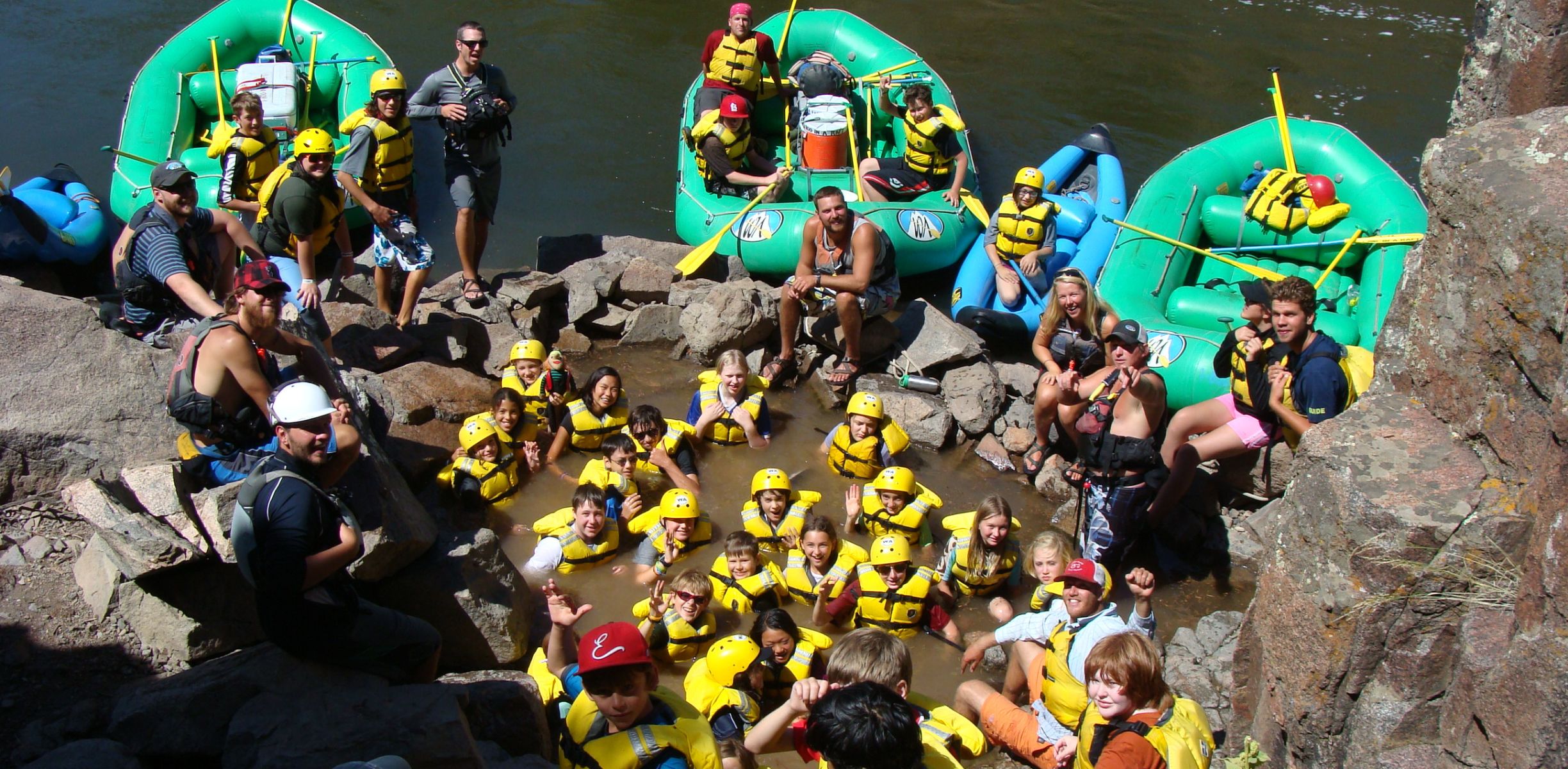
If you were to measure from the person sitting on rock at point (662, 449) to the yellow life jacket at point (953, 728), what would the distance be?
2.25m

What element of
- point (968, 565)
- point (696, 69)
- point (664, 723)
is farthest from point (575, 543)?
point (696, 69)

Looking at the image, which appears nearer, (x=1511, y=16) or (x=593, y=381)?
(x=1511, y=16)

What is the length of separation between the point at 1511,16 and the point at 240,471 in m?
5.42

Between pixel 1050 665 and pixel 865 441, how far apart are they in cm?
227

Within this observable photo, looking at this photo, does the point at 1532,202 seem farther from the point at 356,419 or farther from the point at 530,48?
the point at 530,48

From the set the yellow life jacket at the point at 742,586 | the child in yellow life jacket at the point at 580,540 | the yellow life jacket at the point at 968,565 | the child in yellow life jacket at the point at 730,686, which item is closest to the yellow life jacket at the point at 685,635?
the yellow life jacket at the point at 742,586

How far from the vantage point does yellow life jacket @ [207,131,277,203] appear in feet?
25.1

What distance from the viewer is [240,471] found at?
4691 mm

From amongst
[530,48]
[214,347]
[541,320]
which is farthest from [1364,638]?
[530,48]

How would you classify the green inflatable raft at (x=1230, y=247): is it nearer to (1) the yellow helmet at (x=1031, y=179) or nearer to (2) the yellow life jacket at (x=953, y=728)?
(1) the yellow helmet at (x=1031, y=179)

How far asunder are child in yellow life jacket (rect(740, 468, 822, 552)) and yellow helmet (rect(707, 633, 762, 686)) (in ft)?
4.26

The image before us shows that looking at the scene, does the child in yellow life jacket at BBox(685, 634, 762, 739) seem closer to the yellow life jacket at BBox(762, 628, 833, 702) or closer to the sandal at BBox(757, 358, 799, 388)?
the yellow life jacket at BBox(762, 628, 833, 702)

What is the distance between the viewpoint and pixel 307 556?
12.0ft

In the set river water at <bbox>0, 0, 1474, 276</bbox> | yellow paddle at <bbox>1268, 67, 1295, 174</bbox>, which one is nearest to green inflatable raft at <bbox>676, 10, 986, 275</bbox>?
river water at <bbox>0, 0, 1474, 276</bbox>
